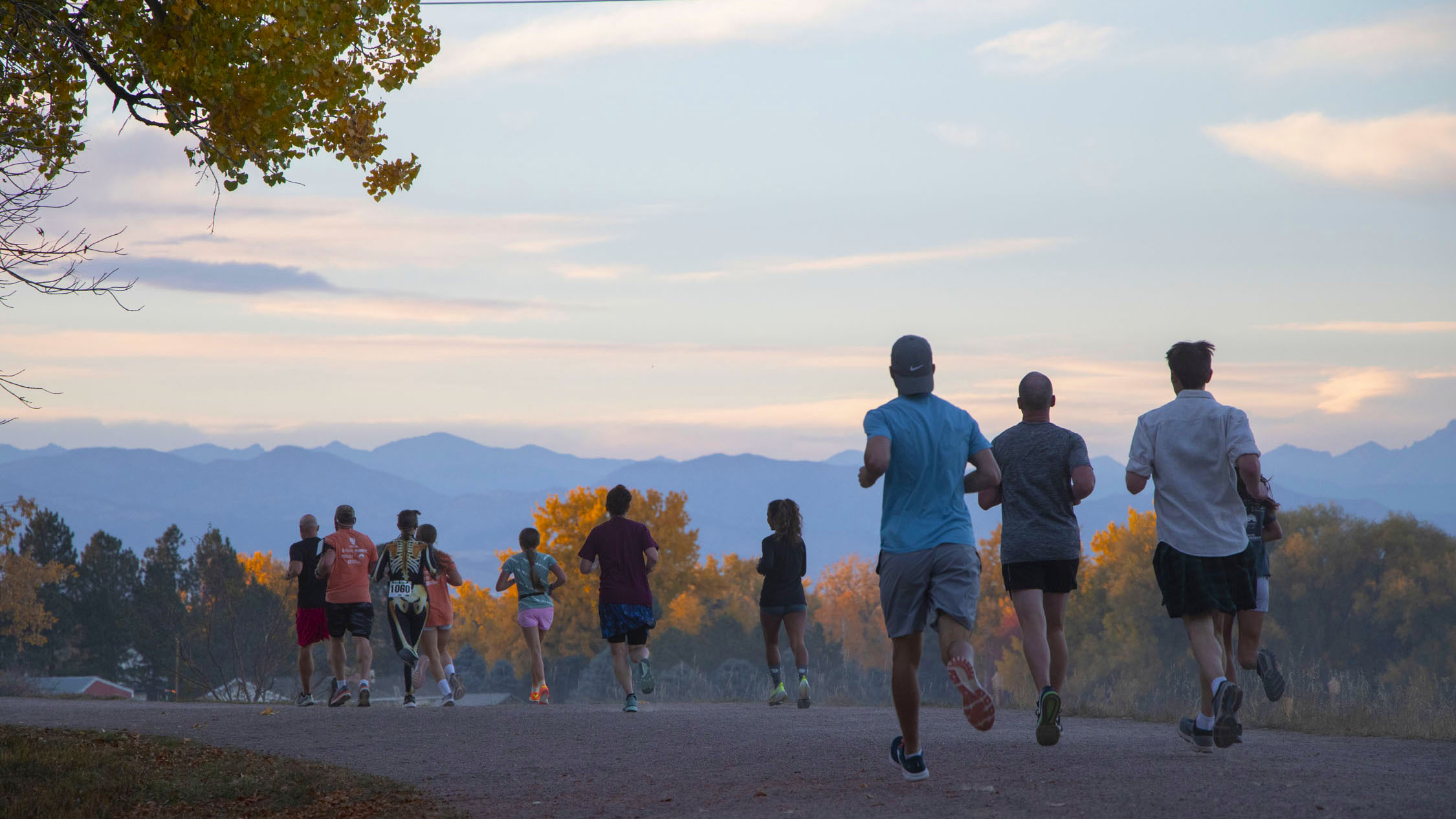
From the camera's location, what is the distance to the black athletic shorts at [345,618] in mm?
12805

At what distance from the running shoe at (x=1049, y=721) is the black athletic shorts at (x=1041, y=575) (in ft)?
2.26

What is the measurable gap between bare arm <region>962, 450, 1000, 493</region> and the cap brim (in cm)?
42

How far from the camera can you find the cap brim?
6.61 metres

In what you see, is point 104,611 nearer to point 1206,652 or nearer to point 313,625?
point 313,625

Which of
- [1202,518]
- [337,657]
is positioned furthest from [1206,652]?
[337,657]

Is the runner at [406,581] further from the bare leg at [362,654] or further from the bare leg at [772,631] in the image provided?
the bare leg at [772,631]

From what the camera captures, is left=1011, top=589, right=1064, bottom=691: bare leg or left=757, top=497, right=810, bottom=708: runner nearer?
left=1011, top=589, right=1064, bottom=691: bare leg

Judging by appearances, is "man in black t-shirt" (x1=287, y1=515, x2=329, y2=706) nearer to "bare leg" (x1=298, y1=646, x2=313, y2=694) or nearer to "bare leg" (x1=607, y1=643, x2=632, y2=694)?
"bare leg" (x1=298, y1=646, x2=313, y2=694)

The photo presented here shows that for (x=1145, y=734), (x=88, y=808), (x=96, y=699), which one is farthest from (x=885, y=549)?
(x=96, y=699)

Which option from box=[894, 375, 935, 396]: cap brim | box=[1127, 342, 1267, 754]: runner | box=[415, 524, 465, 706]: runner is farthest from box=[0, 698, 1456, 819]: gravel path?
box=[894, 375, 935, 396]: cap brim

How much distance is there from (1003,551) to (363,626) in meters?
7.22

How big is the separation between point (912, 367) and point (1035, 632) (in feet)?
7.88

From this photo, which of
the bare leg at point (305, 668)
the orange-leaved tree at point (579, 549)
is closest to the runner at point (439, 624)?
the bare leg at point (305, 668)

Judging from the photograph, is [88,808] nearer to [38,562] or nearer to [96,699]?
[96,699]
